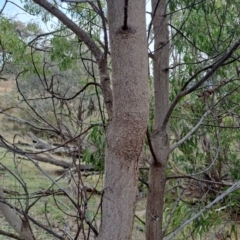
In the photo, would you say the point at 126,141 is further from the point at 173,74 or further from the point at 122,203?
the point at 173,74

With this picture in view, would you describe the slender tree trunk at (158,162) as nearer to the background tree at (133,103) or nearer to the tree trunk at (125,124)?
the background tree at (133,103)

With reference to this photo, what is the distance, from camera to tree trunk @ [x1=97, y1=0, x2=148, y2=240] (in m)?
0.68

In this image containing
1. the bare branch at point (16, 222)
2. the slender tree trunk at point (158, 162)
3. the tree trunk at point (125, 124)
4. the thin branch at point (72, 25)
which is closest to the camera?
the tree trunk at point (125, 124)

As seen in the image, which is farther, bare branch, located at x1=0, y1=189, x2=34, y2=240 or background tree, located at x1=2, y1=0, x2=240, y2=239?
bare branch, located at x1=0, y1=189, x2=34, y2=240

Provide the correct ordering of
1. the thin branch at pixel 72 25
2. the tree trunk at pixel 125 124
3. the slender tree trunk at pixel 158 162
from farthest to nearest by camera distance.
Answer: the slender tree trunk at pixel 158 162
the thin branch at pixel 72 25
the tree trunk at pixel 125 124

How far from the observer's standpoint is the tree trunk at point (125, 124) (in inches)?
26.7

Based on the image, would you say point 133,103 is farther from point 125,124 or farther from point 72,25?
point 72,25

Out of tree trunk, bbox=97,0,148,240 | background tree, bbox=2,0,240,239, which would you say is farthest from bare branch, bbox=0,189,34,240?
tree trunk, bbox=97,0,148,240

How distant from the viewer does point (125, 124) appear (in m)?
0.68

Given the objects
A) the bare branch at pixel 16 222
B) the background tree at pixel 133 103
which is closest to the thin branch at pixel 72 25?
the background tree at pixel 133 103

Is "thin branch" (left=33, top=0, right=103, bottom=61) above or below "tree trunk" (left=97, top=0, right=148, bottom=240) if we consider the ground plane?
above

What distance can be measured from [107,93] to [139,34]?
6.6 inches

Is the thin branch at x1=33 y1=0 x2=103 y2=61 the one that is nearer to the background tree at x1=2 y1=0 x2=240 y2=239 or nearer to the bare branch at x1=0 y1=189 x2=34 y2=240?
the background tree at x1=2 y1=0 x2=240 y2=239

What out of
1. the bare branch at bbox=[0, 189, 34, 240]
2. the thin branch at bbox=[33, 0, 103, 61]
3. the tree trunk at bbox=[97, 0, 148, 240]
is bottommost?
the bare branch at bbox=[0, 189, 34, 240]
